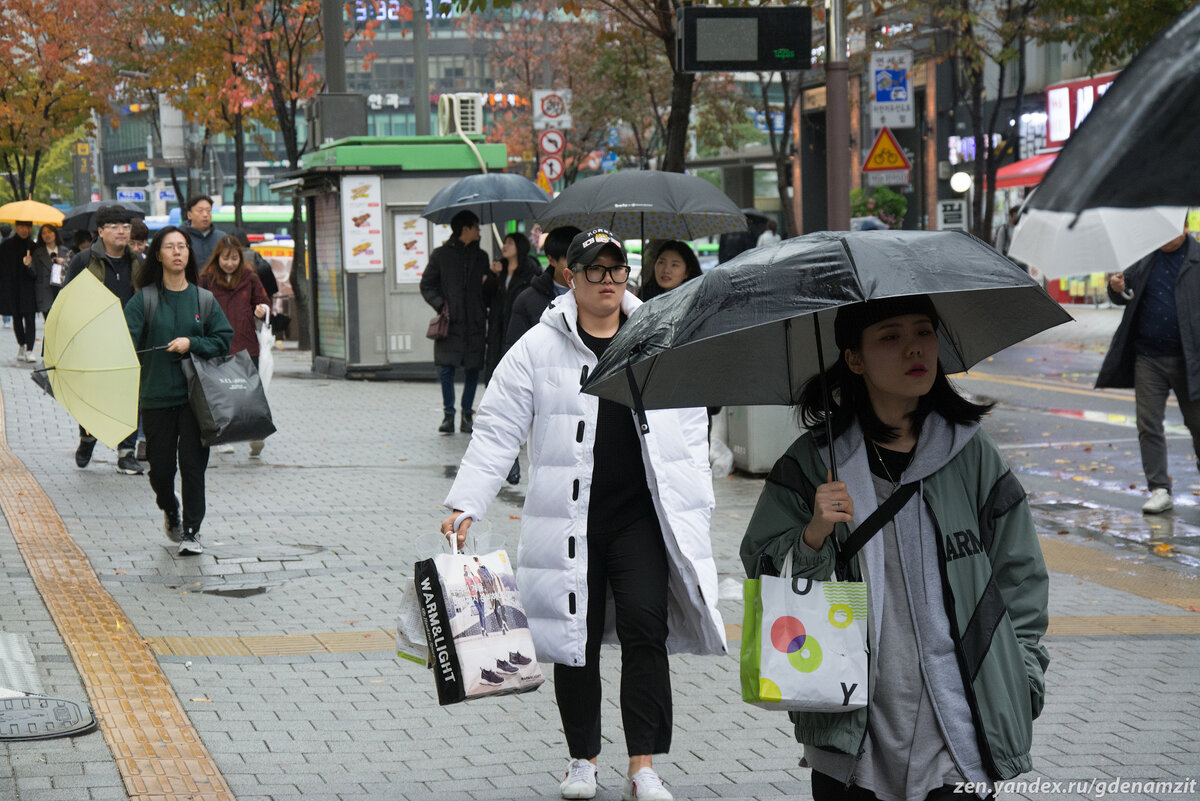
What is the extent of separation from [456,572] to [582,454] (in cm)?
60

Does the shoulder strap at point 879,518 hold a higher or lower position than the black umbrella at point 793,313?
lower

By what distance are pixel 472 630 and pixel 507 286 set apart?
834 cm

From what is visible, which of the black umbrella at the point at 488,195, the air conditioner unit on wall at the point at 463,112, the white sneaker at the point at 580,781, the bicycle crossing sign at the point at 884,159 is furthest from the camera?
the air conditioner unit on wall at the point at 463,112

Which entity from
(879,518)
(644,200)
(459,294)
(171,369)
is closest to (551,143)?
(459,294)

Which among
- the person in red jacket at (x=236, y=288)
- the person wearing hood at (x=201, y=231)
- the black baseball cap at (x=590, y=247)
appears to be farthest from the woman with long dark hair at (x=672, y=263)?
the person wearing hood at (x=201, y=231)

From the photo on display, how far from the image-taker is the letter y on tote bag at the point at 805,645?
3.00 m

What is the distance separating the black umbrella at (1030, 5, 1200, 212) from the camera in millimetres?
1671

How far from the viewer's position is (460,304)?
1402 centimetres

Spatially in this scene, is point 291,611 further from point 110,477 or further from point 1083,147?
point 1083,147

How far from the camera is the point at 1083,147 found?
1.73 meters

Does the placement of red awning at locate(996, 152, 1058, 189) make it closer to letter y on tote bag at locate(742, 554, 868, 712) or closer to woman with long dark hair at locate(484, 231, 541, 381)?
woman with long dark hair at locate(484, 231, 541, 381)

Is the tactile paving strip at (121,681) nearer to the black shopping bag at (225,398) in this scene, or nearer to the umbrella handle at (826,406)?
the black shopping bag at (225,398)

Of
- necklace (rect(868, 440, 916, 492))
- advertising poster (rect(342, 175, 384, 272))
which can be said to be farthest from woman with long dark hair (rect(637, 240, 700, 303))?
advertising poster (rect(342, 175, 384, 272))

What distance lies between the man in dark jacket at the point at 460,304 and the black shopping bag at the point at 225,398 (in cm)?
522
